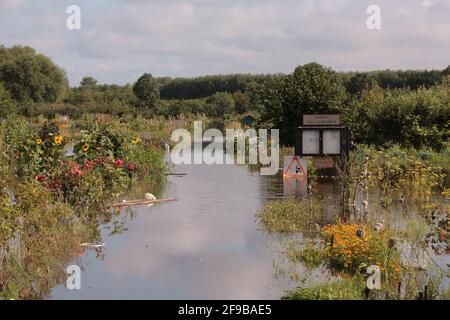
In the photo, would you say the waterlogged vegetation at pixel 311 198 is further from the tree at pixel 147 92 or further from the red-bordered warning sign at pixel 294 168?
the tree at pixel 147 92

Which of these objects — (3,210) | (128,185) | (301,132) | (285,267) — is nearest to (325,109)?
(301,132)

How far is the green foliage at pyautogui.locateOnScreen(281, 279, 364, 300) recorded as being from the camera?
7.76 meters

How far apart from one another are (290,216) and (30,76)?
8005cm

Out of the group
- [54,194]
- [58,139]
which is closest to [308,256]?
[54,194]

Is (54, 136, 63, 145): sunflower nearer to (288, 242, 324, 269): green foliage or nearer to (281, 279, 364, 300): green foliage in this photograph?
(288, 242, 324, 269): green foliage

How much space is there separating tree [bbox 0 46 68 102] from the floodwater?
71660mm

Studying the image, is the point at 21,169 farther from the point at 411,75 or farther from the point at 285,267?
the point at 411,75

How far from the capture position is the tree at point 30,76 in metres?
86.7

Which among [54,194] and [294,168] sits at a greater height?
[54,194]

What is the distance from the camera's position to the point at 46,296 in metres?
8.36

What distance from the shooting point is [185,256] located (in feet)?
34.6

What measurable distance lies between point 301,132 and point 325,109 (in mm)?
7615

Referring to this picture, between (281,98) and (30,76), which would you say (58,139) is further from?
(30,76)

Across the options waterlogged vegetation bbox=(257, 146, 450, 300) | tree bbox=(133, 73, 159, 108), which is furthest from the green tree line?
waterlogged vegetation bbox=(257, 146, 450, 300)
